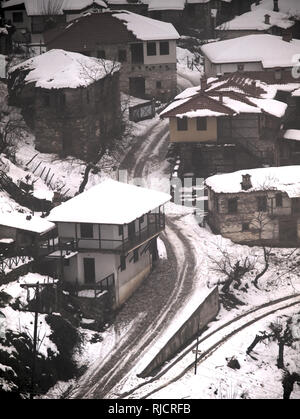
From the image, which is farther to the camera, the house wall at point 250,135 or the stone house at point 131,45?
the stone house at point 131,45

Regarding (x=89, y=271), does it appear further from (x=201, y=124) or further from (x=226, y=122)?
(x=226, y=122)

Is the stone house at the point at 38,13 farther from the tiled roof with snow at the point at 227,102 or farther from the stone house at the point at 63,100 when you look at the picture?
the tiled roof with snow at the point at 227,102

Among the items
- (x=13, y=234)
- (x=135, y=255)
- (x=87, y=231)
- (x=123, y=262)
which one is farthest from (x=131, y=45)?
(x=13, y=234)

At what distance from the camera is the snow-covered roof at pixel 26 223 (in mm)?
73688

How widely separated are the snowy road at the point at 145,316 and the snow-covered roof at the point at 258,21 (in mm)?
34433

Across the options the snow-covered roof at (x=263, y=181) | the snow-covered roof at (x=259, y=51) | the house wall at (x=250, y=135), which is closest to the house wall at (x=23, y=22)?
the snow-covered roof at (x=259, y=51)

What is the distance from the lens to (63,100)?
91312mm

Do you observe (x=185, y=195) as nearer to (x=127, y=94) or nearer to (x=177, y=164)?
(x=177, y=164)

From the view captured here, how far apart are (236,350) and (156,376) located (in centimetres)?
650

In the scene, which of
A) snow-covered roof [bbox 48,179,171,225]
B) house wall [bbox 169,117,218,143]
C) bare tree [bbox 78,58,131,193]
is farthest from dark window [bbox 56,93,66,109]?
snow-covered roof [bbox 48,179,171,225]

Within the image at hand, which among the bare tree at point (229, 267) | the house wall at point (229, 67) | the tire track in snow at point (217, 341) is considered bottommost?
the tire track in snow at point (217, 341)

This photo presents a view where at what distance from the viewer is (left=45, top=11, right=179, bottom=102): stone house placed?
105875mm

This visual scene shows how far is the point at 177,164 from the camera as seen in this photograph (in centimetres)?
9469
